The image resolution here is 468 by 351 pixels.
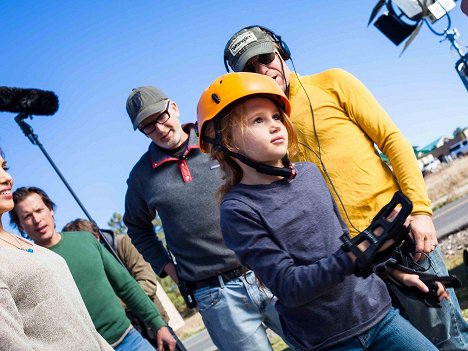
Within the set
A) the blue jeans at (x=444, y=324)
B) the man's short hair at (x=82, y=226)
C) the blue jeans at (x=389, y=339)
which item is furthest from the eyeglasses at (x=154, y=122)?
the blue jeans at (x=389, y=339)

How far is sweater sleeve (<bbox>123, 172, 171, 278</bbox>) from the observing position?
4.14m

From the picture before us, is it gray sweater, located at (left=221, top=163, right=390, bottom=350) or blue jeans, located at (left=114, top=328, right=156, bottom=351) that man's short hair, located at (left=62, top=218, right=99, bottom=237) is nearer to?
blue jeans, located at (left=114, top=328, right=156, bottom=351)

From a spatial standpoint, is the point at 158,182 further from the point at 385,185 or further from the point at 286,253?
the point at 286,253

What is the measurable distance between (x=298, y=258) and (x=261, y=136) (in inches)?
20.5

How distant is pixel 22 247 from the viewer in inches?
93.6

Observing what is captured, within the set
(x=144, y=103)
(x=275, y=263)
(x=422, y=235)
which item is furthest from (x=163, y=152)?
(x=275, y=263)

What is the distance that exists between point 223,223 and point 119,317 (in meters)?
2.10

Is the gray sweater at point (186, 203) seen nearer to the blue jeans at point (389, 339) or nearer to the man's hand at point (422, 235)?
the man's hand at point (422, 235)

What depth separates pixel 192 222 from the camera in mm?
3686

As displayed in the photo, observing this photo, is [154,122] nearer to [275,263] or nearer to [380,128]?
[380,128]

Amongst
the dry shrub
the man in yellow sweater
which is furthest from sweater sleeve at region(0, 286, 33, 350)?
the dry shrub

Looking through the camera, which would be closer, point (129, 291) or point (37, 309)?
point (37, 309)

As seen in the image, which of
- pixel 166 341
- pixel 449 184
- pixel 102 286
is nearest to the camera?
pixel 102 286

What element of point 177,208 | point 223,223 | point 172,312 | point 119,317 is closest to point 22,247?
point 223,223
